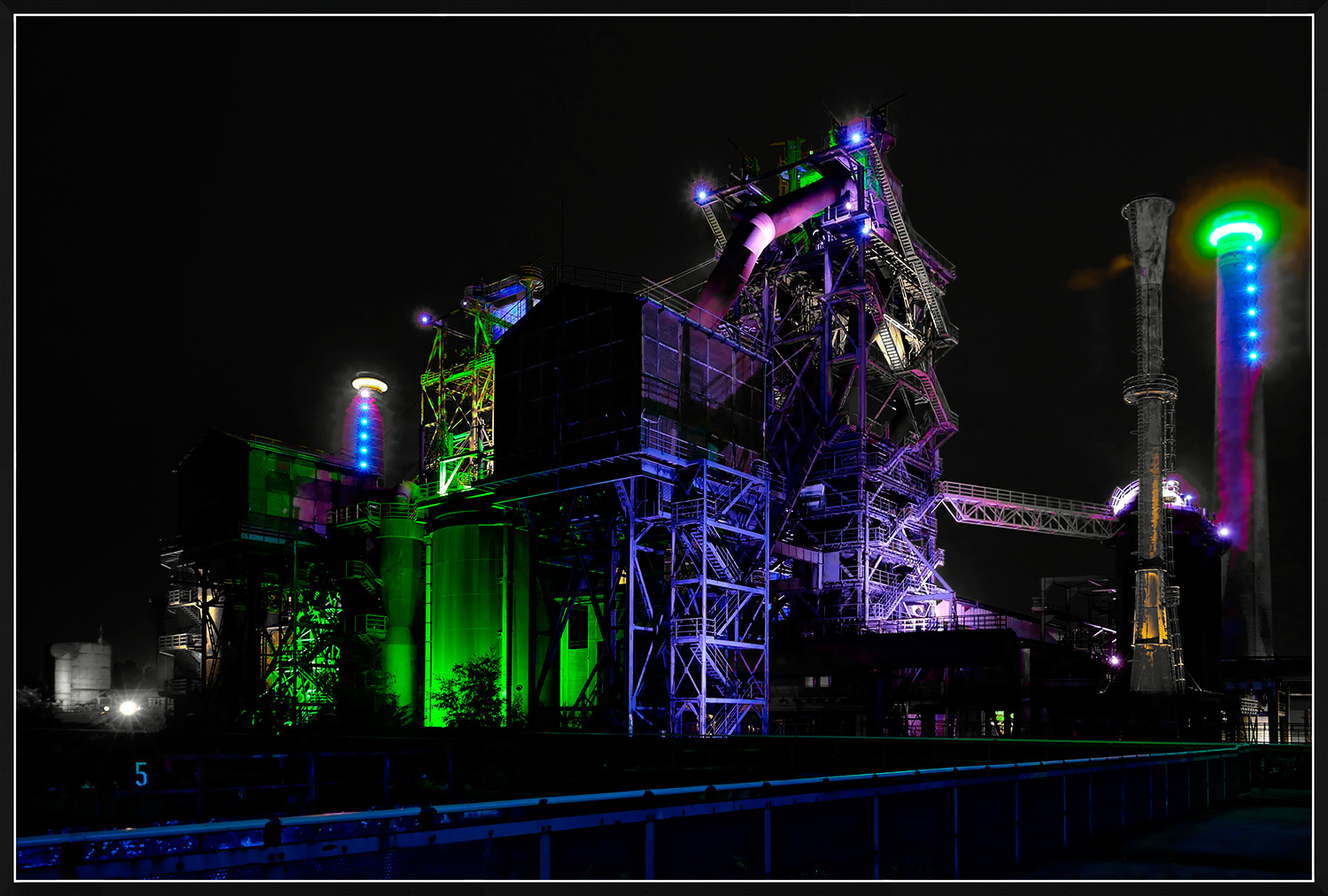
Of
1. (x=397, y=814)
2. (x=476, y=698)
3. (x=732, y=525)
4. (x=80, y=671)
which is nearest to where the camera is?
(x=397, y=814)

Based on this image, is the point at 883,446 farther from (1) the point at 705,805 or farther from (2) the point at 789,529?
(1) the point at 705,805

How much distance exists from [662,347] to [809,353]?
19.0m

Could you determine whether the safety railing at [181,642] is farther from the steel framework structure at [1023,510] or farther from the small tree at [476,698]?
the steel framework structure at [1023,510]

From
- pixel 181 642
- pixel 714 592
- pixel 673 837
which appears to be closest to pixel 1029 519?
pixel 714 592

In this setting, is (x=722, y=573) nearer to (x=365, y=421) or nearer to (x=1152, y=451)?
(x=1152, y=451)

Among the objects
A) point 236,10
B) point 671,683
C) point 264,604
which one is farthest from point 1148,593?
point 264,604

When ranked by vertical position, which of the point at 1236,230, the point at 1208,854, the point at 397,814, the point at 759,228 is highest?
the point at 759,228

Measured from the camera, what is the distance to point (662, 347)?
4484 centimetres

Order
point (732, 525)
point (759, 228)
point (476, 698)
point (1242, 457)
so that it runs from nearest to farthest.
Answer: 1. point (732, 525)
2. point (476, 698)
3. point (759, 228)
4. point (1242, 457)

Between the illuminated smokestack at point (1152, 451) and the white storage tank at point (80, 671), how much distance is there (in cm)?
7222

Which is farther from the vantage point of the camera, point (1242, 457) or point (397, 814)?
point (1242, 457)

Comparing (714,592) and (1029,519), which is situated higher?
(1029,519)

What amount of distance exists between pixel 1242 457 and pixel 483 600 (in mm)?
45581

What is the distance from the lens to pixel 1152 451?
4956 centimetres
